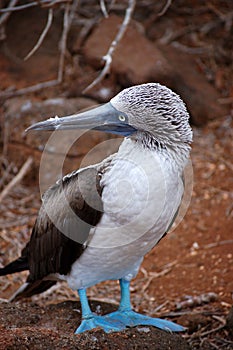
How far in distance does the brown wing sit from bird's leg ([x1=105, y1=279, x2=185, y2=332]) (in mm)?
440

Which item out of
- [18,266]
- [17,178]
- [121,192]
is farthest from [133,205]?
[17,178]

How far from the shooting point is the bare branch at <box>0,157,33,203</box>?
561cm

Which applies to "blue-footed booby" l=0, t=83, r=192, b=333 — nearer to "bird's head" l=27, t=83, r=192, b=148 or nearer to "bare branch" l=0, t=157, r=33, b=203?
"bird's head" l=27, t=83, r=192, b=148

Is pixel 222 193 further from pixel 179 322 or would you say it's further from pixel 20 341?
pixel 20 341

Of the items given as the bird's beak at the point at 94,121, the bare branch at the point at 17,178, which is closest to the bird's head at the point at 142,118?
the bird's beak at the point at 94,121

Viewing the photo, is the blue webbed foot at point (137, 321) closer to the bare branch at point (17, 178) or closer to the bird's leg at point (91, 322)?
the bird's leg at point (91, 322)

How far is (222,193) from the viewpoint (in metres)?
5.71

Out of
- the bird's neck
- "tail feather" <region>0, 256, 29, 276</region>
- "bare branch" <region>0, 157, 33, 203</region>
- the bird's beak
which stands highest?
the bird's beak

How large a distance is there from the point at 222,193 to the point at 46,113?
194 centimetres

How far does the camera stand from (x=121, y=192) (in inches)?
122

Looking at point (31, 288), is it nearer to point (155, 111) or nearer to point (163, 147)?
point (163, 147)

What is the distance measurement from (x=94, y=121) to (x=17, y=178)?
272 centimetres

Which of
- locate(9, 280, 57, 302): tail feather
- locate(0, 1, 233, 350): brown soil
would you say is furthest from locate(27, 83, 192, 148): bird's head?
locate(9, 280, 57, 302): tail feather

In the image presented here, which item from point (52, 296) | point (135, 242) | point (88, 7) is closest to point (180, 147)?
point (135, 242)
